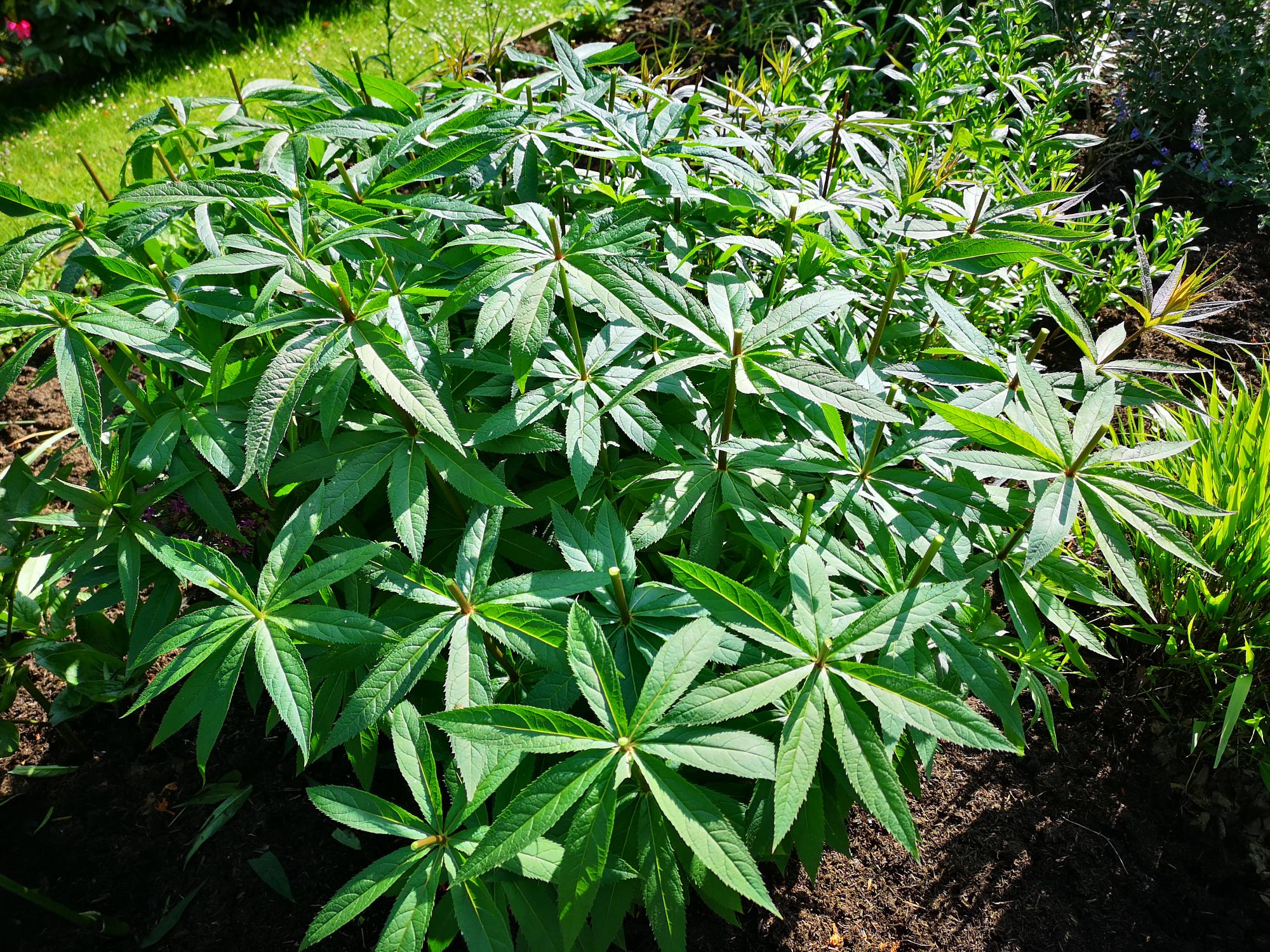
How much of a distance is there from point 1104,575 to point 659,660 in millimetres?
1959

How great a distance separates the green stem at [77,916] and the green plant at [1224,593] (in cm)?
270

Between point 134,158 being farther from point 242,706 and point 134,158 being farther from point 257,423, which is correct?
point 242,706

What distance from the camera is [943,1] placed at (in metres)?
4.68

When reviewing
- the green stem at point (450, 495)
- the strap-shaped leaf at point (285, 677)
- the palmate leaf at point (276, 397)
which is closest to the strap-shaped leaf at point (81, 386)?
the palmate leaf at point (276, 397)

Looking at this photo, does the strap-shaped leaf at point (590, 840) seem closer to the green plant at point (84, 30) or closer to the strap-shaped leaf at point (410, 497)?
the strap-shaped leaf at point (410, 497)

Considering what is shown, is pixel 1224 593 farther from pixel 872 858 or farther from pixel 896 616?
pixel 896 616

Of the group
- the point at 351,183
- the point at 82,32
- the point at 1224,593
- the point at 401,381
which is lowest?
the point at 1224,593

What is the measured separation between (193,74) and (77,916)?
5.78 meters

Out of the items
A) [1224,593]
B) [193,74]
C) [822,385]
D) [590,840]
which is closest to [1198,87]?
[1224,593]

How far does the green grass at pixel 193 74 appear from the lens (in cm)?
489

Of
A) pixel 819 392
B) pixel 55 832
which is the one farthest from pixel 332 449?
pixel 55 832

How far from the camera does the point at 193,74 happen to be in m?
5.77

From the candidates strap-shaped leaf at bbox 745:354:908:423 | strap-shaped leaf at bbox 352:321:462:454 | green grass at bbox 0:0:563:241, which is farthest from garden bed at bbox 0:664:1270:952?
green grass at bbox 0:0:563:241

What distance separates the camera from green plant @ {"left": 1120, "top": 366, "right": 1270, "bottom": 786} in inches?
85.9
